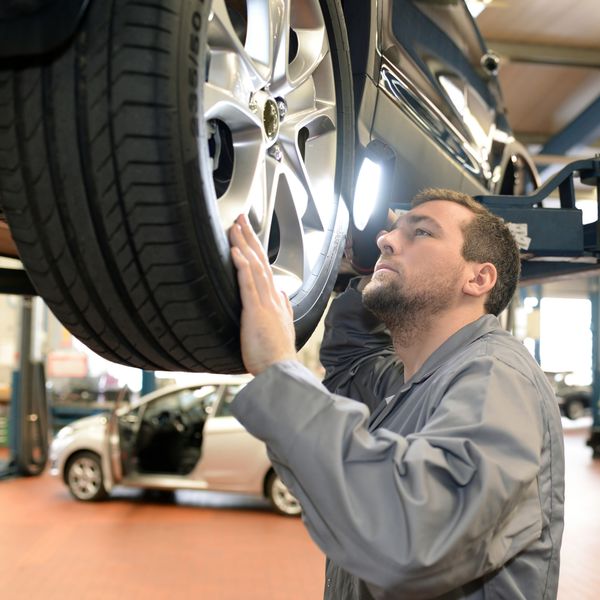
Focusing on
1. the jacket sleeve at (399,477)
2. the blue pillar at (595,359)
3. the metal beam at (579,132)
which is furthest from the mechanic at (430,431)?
the blue pillar at (595,359)

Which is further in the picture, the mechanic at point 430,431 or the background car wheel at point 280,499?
the background car wheel at point 280,499

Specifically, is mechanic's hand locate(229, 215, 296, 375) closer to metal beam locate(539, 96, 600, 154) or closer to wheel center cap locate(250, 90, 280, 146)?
wheel center cap locate(250, 90, 280, 146)

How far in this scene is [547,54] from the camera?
6895mm

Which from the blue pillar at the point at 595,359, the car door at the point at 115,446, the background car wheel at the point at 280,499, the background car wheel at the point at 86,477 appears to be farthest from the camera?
the blue pillar at the point at 595,359

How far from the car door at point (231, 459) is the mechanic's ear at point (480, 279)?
17.5 feet

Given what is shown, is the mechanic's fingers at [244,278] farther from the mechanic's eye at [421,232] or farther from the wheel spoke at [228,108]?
the mechanic's eye at [421,232]

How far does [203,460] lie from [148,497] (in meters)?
1.02

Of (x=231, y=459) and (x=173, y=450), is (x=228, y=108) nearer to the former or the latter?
(x=231, y=459)

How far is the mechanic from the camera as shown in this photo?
1.02 metres

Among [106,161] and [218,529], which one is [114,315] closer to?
[106,161]

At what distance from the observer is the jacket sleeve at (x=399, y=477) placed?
3.31 feet

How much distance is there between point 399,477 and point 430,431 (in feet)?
0.34

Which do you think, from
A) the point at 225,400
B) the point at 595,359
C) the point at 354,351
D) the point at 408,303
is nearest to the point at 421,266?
the point at 408,303

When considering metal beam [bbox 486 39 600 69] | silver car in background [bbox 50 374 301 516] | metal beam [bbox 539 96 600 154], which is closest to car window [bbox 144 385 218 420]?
silver car in background [bbox 50 374 301 516]
